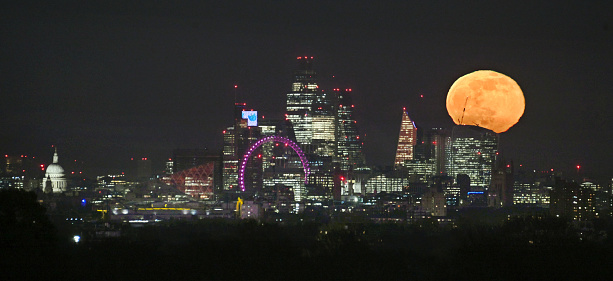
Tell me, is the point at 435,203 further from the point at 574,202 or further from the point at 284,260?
the point at 284,260

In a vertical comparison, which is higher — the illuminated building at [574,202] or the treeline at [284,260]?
the illuminated building at [574,202]

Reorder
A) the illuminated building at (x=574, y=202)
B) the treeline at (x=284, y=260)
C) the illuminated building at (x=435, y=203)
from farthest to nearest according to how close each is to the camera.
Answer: the illuminated building at (x=435, y=203) → the illuminated building at (x=574, y=202) → the treeline at (x=284, y=260)

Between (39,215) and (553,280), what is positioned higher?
(39,215)

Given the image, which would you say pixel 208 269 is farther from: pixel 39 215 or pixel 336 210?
pixel 336 210

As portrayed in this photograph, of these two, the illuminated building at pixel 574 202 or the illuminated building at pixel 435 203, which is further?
the illuminated building at pixel 435 203

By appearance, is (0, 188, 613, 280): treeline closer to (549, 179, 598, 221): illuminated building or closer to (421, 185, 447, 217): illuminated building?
(549, 179, 598, 221): illuminated building

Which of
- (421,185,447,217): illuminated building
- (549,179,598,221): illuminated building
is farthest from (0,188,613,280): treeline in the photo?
(421,185,447,217): illuminated building

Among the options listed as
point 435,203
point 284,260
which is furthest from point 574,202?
point 284,260

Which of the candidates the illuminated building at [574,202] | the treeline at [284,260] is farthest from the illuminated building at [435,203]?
the treeline at [284,260]

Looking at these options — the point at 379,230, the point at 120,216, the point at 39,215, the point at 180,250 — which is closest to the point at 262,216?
the point at 120,216

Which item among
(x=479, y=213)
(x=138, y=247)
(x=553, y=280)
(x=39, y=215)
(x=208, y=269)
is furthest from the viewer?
(x=479, y=213)

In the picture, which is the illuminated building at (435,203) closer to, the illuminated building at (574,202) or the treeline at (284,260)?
the illuminated building at (574,202)

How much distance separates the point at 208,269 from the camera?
195 feet

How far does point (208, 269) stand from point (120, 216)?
10065 cm
